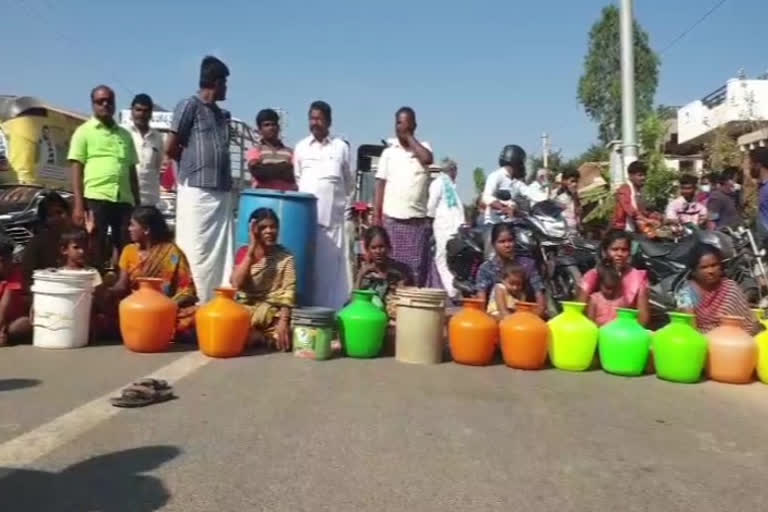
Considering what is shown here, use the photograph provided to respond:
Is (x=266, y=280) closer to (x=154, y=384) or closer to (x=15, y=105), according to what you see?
(x=154, y=384)

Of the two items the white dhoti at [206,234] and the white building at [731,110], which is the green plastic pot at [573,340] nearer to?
the white dhoti at [206,234]

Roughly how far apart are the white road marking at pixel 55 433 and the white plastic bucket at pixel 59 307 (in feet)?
4.02

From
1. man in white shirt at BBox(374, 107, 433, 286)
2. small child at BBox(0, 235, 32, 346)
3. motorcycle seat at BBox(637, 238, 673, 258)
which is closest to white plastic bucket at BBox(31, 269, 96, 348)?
small child at BBox(0, 235, 32, 346)

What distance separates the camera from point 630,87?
34.4 ft

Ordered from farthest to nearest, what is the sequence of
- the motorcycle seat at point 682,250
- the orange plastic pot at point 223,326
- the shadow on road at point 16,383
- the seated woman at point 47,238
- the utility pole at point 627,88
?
the utility pole at point 627,88, the motorcycle seat at point 682,250, the seated woman at point 47,238, the orange plastic pot at point 223,326, the shadow on road at point 16,383

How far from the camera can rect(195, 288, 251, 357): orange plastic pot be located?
15.7 ft

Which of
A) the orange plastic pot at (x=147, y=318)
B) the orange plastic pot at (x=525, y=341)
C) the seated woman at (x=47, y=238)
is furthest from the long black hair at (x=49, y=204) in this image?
the orange plastic pot at (x=525, y=341)

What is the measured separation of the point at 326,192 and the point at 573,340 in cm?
238

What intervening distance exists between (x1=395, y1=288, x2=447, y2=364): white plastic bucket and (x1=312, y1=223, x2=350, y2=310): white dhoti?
1395mm

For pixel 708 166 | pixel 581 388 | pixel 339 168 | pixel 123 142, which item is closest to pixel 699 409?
pixel 581 388

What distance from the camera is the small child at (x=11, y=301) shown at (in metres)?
5.11

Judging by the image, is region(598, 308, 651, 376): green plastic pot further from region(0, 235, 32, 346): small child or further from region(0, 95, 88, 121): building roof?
region(0, 95, 88, 121): building roof

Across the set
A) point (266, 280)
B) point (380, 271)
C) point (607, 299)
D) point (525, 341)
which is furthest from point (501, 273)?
point (266, 280)

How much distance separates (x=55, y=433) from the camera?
315 cm
